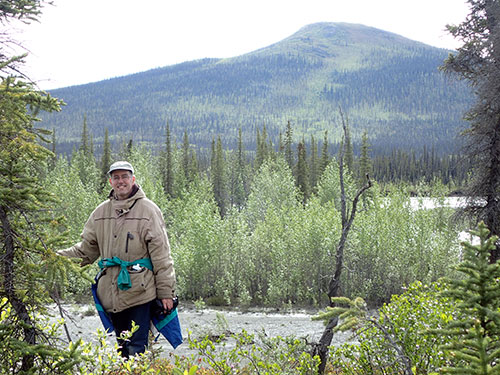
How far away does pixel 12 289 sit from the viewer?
320 cm

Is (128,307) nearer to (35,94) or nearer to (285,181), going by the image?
(35,94)

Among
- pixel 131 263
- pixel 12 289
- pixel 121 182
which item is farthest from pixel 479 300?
pixel 121 182

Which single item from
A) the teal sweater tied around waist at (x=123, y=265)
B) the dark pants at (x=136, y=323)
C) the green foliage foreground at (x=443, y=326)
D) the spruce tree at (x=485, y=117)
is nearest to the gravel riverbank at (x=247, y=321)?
the spruce tree at (x=485, y=117)

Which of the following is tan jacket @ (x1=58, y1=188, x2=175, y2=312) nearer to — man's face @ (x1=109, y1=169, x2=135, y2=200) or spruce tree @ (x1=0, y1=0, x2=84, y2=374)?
man's face @ (x1=109, y1=169, x2=135, y2=200)

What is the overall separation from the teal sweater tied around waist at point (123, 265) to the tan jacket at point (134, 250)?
0.15 ft

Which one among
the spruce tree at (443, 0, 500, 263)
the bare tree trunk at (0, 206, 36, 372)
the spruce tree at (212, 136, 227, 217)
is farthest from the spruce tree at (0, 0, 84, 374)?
the spruce tree at (212, 136, 227, 217)

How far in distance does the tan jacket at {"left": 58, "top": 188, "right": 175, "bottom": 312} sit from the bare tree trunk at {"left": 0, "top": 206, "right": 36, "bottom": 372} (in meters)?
0.81

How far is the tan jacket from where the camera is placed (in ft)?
13.3

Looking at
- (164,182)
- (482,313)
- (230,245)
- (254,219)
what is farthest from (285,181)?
(482,313)

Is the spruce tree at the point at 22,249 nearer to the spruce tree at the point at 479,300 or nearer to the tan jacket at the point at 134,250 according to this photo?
the tan jacket at the point at 134,250

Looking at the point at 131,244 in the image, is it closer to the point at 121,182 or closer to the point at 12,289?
the point at 121,182

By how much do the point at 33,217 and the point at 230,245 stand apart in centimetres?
1467

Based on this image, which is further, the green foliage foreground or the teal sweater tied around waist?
the teal sweater tied around waist

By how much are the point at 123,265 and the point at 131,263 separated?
2.8 inches
